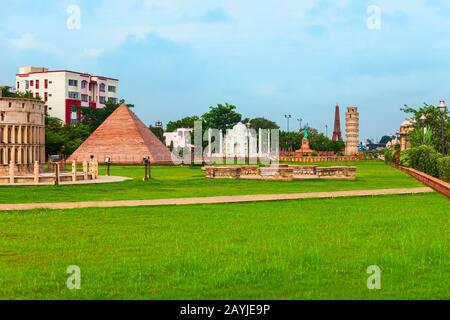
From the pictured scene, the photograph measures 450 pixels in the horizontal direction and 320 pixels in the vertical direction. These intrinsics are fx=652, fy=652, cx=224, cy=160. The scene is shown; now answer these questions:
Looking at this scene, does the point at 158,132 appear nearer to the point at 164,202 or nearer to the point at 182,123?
the point at 182,123

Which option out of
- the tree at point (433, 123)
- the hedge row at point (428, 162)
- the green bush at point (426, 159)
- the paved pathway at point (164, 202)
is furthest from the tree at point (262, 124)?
the paved pathway at point (164, 202)

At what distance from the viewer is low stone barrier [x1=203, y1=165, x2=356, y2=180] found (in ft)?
108

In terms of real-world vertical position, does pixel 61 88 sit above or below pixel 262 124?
above

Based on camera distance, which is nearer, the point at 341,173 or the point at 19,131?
the point at 341,173

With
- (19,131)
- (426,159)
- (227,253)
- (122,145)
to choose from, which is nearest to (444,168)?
(426,159)

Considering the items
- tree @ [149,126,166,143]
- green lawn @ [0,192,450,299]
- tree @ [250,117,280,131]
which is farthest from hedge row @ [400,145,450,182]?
tree @ [250,117,280,131]

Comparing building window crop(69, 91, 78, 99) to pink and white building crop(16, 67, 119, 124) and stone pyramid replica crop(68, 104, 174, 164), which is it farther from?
stone pyramid replica crop(68, 104, 174, 164)

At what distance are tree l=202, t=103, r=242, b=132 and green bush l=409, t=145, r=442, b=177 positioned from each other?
6147 cm

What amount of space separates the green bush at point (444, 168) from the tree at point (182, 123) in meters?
78.9

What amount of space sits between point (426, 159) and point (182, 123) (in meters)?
81.7

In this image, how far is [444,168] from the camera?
24875 millimetres
